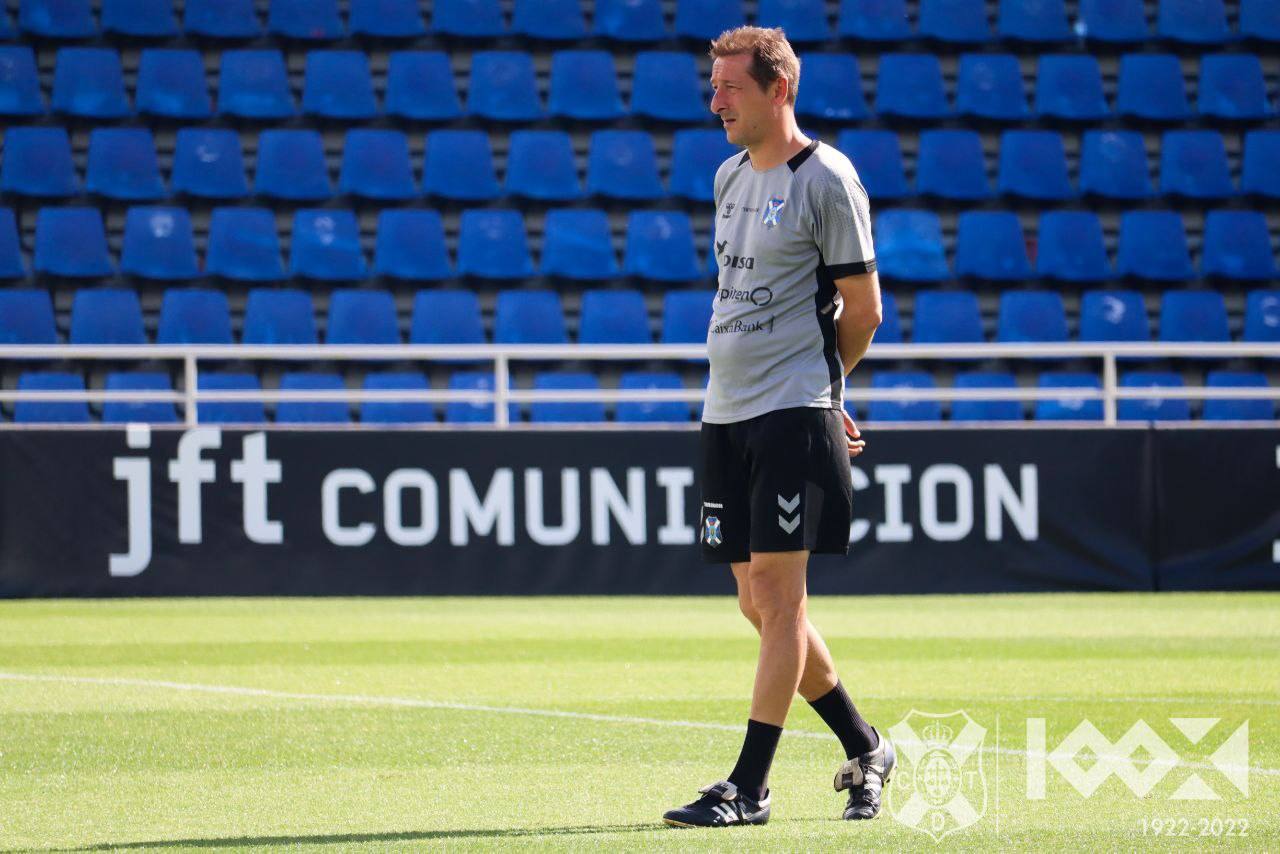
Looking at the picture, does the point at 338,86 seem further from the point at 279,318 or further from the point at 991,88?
the point at 991,88

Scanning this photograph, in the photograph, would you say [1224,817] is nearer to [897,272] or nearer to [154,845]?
[154,845]

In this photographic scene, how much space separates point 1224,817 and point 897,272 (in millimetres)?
12055

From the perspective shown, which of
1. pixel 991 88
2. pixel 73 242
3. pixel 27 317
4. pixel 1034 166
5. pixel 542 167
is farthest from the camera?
pixel 991 88

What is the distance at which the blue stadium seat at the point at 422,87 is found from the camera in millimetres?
16484

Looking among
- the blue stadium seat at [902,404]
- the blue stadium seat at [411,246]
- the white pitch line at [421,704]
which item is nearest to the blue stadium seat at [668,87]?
the blue stadium seat at [411,246]

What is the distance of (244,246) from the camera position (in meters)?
15.6

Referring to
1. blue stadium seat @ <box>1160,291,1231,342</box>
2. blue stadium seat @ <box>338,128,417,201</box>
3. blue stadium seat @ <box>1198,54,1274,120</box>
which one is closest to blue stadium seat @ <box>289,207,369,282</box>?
blue stadium seat @ <box>338,128,417,201</box>

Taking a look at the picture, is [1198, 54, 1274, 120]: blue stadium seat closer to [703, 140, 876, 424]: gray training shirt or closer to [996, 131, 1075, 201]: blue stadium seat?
[996, 131, 1075, 201]: blue stadium seat

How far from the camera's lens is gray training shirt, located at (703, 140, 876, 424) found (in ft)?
13.9

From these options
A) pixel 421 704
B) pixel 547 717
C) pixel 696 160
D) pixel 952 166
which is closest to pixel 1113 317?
pixel 952 166

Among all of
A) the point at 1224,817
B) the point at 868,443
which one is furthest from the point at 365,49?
the point at 1224,817

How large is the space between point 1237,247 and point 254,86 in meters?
9.40

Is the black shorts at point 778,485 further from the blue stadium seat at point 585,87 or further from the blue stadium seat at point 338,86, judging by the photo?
the blue stadium seat at point 338,86

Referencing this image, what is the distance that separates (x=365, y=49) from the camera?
1717 cm
